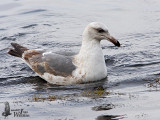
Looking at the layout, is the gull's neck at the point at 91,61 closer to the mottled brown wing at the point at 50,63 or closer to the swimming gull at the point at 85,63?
the swimming gull at the point at 85,63

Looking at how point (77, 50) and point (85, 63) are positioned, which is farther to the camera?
point (77, 50)

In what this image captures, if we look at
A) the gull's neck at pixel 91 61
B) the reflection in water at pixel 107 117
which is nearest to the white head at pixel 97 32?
the gull's neck at pixel 91 61

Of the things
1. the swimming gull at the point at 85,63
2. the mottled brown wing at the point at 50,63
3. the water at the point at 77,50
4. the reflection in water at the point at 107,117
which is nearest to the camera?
the reflection in water at the point at 107,117

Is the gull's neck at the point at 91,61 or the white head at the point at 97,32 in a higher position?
the white head at the point at 97,32

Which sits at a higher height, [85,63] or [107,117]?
[85,63]

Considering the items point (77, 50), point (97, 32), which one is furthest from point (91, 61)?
point (77, 50)

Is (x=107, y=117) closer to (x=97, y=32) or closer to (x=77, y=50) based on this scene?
(x=97, y=32)

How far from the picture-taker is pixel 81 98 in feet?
29.3

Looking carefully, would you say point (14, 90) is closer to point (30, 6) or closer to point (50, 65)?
point (50, 65)

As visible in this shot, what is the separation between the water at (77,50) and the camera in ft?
26.6

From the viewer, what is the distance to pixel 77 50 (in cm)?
1359

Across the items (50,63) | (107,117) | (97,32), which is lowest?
(107,117)

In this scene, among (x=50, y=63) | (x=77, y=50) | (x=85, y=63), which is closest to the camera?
(x=85, y=63)

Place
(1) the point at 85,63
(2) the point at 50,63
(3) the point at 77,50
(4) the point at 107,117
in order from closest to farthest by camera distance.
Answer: (4) the point at 107,117 < (1) the point at 85,63 < (2) the point at 50,63 < (3) the point at 77,50
